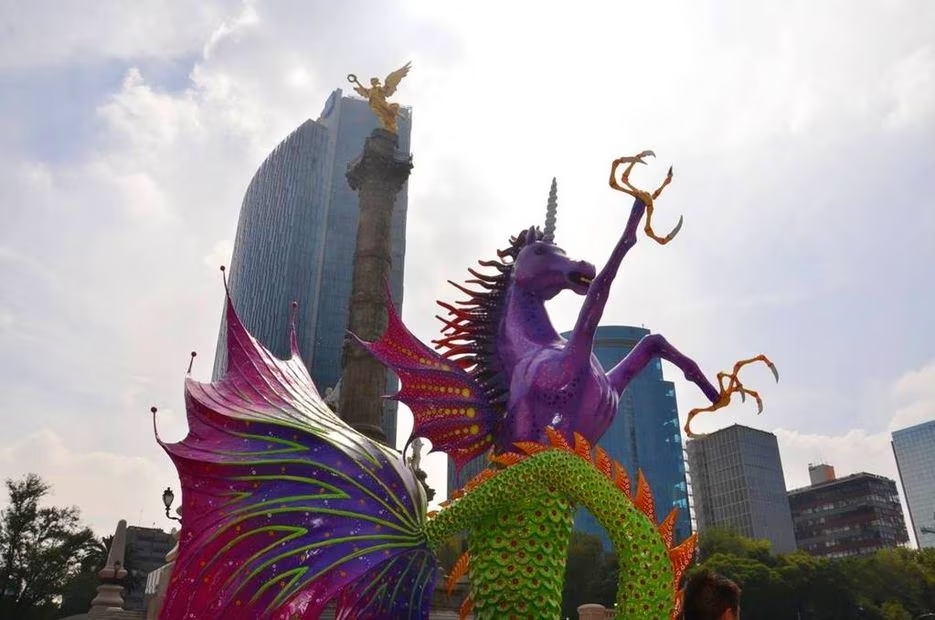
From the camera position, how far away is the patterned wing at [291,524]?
4.39 meters

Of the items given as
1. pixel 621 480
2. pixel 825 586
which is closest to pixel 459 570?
pixel 621 480

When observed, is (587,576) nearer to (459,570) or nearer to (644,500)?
(459,570)

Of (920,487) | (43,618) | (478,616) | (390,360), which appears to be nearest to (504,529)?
(478,616)

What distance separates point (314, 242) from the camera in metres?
50.1

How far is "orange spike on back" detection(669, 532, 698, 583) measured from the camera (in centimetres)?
424

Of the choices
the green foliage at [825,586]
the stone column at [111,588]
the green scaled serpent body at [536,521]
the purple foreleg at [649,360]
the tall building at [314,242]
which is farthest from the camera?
the tall building at [314,242]

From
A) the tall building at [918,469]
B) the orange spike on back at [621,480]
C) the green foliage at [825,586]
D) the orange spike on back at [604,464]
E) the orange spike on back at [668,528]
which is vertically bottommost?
the orange spike on back at [668,528]

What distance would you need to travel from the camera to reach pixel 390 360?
6.57 metres

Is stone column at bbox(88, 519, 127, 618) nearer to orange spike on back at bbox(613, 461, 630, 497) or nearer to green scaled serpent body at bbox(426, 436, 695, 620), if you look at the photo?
green scaled serpent body at bbox(426, 436, 695, 620)

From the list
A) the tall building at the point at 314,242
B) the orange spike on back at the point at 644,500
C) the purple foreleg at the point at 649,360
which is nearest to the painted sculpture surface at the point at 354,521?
the orange spike on back at the point at 644,500

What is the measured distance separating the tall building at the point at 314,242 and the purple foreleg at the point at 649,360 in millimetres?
39190

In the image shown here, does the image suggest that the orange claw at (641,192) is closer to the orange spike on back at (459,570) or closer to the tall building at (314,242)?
the orange spike on back at (459,570)

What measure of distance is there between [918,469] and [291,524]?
105m

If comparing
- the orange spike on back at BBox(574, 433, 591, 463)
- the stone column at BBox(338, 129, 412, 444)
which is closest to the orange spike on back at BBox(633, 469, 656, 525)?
the orange spike on back at BBox(574, 433, 591, 463)
